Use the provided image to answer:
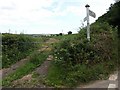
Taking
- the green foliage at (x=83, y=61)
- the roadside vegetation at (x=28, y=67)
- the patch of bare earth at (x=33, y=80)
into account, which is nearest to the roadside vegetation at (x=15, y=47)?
the roadside vegetation at (x=28, y=67)

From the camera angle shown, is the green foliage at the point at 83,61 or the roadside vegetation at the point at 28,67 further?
the roadside vegetation at the point at 28,67

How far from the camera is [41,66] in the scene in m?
11.4

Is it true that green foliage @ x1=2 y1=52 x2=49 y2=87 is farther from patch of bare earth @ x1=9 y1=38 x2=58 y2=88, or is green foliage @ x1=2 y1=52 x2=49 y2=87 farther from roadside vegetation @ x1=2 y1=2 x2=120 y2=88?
patch of bare earth @ x1=9 y1=38 x2=58 y2=88

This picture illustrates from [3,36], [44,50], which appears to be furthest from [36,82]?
[3,36]

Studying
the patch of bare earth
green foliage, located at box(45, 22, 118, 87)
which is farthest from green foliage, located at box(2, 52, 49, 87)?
green foliage, located at box(45, 22, 118, 87)

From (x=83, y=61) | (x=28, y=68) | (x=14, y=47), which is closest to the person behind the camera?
(x=83, y=61)

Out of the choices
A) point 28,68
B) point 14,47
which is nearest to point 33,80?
point 28,68

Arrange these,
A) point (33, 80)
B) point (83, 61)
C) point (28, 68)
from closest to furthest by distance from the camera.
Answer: point (33, 80) → point (83, 61) → point (28, 68)

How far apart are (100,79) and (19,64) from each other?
3.44m

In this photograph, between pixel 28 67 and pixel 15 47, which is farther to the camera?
pixel 15 47

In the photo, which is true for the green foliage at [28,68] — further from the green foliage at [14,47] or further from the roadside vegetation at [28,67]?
the green foliage at [14,47]

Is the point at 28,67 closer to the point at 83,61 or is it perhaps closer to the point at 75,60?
the point at 75,60

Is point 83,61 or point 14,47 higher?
point 14,47

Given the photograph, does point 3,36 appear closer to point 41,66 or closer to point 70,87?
point 41,66
